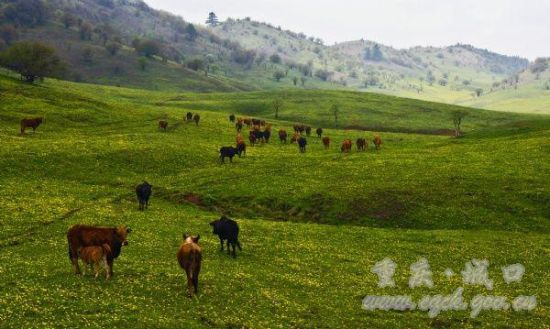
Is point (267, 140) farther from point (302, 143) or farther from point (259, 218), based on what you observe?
point (259, 218)

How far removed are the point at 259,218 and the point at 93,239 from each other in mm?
20834

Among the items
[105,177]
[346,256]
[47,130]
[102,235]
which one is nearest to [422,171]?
[346,256]

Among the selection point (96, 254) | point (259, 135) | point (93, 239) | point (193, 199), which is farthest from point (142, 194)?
point (259, 135)

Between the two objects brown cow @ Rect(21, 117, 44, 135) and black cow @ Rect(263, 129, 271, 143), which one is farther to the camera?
black cow @ Rect(263, 129, 271, 143)

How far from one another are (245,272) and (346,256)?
27.3ft

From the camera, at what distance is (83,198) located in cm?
4075

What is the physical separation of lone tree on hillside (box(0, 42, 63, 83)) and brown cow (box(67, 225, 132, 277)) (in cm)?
10575

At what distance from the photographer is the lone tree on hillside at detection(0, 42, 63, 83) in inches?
4417

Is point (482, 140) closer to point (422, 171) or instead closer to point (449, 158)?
point (449, 158)

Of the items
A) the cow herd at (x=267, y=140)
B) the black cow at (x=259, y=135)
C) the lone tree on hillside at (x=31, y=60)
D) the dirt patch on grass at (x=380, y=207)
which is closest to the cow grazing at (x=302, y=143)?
the cow herd at (x=267, y=140)

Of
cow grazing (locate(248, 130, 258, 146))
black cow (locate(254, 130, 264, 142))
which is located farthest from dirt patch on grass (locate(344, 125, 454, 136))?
cow grazing (locate(248, 130, 258, 146))

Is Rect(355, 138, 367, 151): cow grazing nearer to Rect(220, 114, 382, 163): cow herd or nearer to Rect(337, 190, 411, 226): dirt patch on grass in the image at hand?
Rect(220, 114, 382, 163): cow herd

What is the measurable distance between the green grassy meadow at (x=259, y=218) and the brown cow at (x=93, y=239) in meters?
0.97

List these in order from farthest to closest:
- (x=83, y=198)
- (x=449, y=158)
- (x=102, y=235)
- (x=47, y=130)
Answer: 1. (x=47, y=130)
2. (x=449, y=158)
3. (x=83, y=198)
4. (x=102, y=235)
